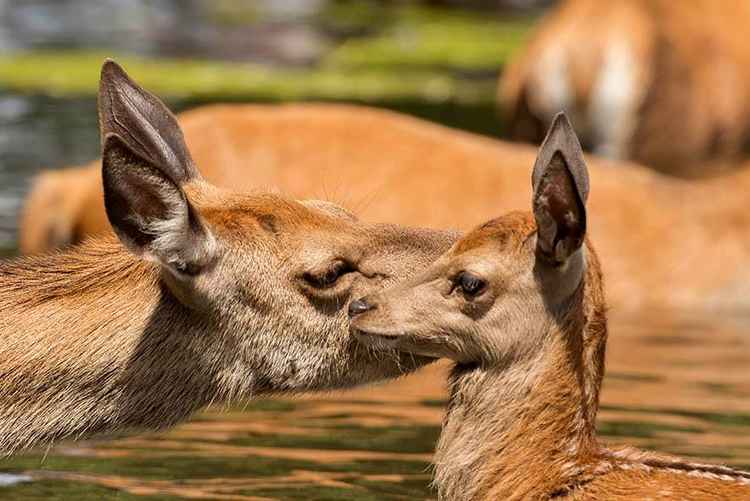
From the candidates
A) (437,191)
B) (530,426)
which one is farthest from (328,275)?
(437,191)

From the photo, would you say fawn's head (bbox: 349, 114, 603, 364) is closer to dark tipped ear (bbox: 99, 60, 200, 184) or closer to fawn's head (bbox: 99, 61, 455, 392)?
fawn's head (bbox: 99, 61, 455, 392)

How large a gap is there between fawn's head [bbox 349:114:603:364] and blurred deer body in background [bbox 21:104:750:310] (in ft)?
18.2

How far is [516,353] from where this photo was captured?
262 inches

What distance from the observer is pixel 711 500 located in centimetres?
615

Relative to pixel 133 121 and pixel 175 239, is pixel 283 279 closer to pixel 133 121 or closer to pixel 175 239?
pixel 175 239

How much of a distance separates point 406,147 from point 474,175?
0.48 meters

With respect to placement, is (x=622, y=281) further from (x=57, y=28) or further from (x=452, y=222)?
(x=57, y=28)

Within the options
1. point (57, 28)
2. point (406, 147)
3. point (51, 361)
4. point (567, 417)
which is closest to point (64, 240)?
point (406, 147)

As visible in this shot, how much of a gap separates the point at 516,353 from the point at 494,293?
21 centimetres

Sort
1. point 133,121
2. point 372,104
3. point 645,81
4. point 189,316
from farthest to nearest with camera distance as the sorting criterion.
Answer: point 372,104 → point 645,81 → point 189,316 → point 133,121

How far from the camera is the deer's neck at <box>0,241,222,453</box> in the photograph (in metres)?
7.09

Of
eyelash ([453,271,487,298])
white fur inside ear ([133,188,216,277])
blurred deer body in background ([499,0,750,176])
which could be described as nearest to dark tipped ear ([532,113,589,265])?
eyelash ([453,271,487,298])

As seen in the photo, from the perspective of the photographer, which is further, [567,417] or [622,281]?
[622,281]

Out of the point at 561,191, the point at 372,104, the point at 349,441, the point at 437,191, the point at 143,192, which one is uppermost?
the point at 561,191
